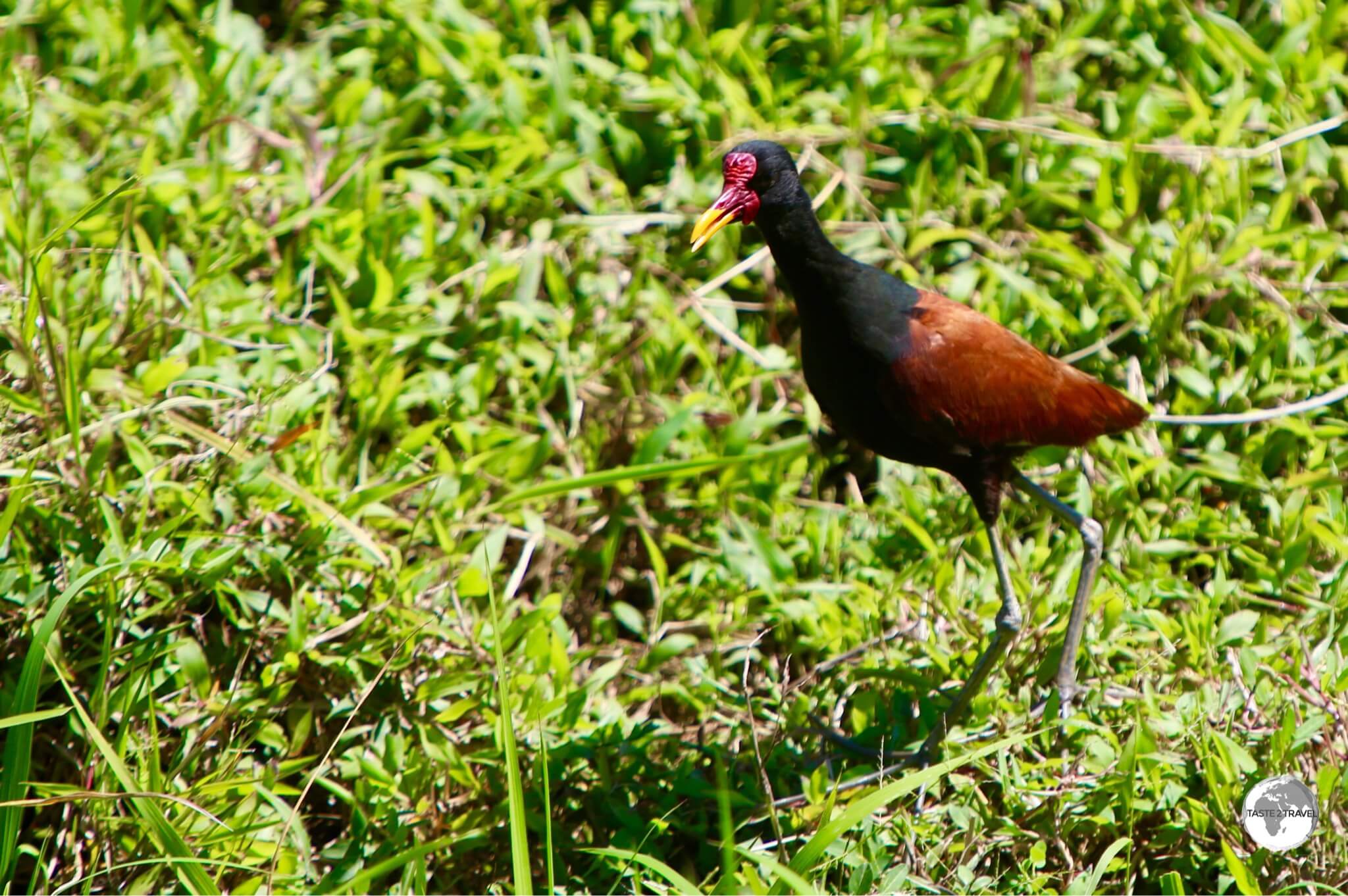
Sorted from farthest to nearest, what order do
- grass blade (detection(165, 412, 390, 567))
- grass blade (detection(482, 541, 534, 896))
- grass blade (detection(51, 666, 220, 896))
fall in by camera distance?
grass blade (detection(165, 412, 390, 567)) → grass blade (detection(51, 666, 220, 896)) → grass blade (detection(482, 541, 534, 896))

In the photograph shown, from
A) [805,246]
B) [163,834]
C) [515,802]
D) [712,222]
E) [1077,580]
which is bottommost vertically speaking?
[1077,580]

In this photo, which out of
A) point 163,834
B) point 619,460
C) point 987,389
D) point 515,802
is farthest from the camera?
point 619,460

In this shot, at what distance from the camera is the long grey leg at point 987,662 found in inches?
139

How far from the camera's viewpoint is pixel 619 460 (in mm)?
4547

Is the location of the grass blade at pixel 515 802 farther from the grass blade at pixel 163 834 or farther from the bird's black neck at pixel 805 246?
the bird's black neck at pixel 805 246

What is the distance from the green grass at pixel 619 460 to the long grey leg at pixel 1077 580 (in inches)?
4.0

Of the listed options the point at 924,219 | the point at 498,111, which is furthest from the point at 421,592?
the point at 924,219

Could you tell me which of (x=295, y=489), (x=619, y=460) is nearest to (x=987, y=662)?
(x=619, y=460)

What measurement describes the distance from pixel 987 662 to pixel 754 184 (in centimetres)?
149

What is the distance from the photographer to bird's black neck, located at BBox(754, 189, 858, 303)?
3.49 m

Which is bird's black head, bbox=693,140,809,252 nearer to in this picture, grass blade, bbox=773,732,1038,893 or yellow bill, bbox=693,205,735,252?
yellow bill, bbox=693,205,735,252

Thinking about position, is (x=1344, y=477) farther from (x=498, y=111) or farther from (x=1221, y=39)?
(x=498, y=111)

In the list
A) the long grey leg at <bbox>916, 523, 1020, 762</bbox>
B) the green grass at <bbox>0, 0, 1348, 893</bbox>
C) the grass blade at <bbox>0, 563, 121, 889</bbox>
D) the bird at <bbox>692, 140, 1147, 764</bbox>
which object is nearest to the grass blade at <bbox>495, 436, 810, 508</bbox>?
the green grass at <bbox>0, 0, 1348, 893</bbox>

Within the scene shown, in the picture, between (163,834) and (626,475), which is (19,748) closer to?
(163,834)
